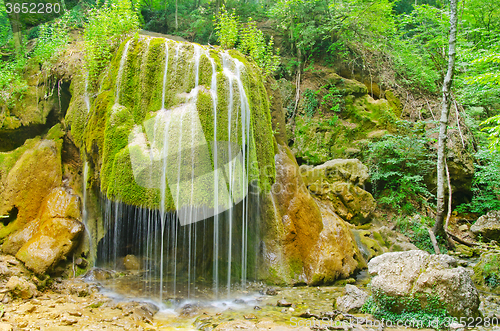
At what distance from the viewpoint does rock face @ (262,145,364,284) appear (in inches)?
276

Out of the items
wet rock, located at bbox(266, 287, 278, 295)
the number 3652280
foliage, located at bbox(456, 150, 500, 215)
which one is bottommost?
wet rock, located at bbox(266, 287, 278, 295)

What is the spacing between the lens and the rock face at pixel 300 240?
701 cm

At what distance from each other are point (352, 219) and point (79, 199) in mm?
8489

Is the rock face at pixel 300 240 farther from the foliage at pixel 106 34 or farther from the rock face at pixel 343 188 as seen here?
the foliage at pixel 106 34

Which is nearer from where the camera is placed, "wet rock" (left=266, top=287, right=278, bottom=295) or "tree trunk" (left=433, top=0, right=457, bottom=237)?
"wet rock" (left=266, top=287, right=278, bottom=295)

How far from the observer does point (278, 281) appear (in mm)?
6863

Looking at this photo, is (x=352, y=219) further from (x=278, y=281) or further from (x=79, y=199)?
(x=79, y=199)

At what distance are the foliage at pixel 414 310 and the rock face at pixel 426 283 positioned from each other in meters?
0.01

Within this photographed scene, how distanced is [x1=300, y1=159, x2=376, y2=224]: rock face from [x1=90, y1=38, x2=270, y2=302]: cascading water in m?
3.66

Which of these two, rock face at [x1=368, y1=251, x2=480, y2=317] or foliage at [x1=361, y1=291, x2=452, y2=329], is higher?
rock face at [x1=368, y1=251, x2=480, y2=317]

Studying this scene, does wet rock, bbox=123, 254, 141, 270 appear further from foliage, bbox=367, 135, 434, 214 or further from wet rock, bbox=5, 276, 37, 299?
foliage, bbox=367, 135, 434, 214

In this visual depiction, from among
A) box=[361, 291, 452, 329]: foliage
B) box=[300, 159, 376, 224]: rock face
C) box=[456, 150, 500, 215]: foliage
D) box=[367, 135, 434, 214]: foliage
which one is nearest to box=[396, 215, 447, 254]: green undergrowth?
box=[367, 135, 434, 214]: foliage

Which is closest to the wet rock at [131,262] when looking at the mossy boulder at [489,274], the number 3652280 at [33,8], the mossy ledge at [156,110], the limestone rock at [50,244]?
the limestone rock at [50,244]

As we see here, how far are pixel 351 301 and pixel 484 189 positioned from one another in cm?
1092
